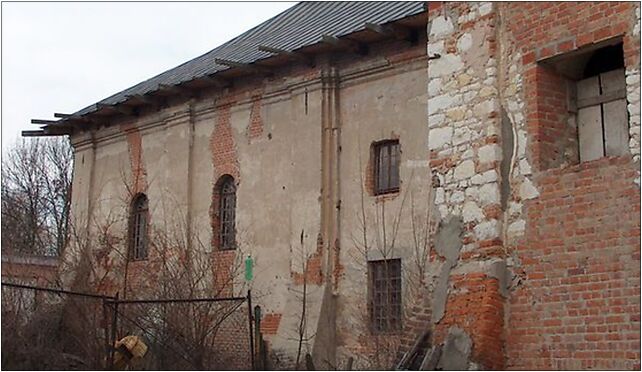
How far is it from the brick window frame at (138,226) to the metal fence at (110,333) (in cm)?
358

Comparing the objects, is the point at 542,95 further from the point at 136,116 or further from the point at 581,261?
the point at 136,116

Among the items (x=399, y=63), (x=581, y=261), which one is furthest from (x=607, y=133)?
(x=399, y=63)

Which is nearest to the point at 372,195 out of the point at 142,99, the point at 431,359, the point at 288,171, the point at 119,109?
the point at 288,171

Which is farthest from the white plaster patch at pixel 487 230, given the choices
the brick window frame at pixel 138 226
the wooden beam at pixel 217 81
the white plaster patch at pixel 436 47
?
the brick window frame at pixel 138 226

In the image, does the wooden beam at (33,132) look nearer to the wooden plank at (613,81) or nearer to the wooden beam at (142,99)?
the wooden beam at (142,99)

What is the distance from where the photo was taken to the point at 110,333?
1352 cm

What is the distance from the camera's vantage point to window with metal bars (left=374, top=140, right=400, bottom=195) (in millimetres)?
13953

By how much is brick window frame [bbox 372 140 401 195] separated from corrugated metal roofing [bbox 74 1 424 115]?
1.91 meters

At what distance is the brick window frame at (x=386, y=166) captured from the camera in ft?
45.7

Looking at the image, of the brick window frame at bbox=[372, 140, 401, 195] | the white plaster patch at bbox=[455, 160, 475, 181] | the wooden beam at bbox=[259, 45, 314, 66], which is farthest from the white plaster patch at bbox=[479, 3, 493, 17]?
the wooden beam at bbox=[259, 45, 314, 66]

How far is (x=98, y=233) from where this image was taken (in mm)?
19641

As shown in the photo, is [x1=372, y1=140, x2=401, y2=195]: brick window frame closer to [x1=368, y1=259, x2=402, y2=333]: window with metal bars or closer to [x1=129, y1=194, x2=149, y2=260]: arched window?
[x1=368, y1=259, x2=402, y2=333]: window with metal bars

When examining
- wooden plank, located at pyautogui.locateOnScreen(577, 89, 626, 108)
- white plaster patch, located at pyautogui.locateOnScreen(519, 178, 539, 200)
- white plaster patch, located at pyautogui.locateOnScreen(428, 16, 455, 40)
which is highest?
white plaster patch, located at pyautogui.locateOnScreen(428, 16, 455, 40)

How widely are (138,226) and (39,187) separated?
17876 mm
